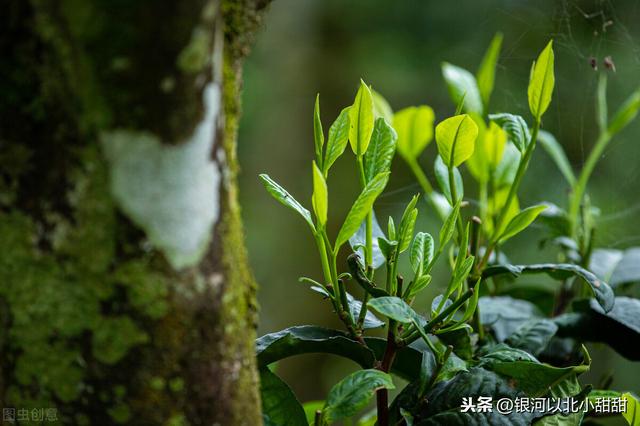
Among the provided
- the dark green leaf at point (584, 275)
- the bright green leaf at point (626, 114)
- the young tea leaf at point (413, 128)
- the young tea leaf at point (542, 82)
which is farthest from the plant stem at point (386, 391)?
the bright green leaf at point (626, 114)

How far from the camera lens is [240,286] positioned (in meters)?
0.41

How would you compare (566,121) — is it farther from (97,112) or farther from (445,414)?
(97,112)

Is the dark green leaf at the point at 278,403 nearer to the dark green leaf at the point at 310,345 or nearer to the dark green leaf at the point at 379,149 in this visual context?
the dark green leaf at the point at 310,345

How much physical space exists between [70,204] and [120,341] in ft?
0.28

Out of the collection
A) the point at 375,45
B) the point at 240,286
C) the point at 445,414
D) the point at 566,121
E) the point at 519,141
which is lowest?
the point at 445,414

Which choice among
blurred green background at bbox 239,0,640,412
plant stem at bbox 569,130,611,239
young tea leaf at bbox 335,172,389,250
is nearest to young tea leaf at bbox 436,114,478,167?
young tea leaf at bbox 335,172,389,250

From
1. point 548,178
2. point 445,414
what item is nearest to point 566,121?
point 548,178

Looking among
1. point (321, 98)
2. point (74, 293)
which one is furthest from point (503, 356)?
point (321, 98)

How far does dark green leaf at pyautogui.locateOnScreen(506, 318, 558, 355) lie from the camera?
0.63 m

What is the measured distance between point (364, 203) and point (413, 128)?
0.35m

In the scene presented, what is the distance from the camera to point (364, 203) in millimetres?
476

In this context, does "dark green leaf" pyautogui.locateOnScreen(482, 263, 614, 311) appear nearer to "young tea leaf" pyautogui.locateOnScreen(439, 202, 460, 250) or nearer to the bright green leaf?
"young tea leaf" pyautogui.locateOnScreen(439, 202, 460, 250)

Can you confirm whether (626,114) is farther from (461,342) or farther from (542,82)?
(461,342)

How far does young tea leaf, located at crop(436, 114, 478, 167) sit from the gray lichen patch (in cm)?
24
